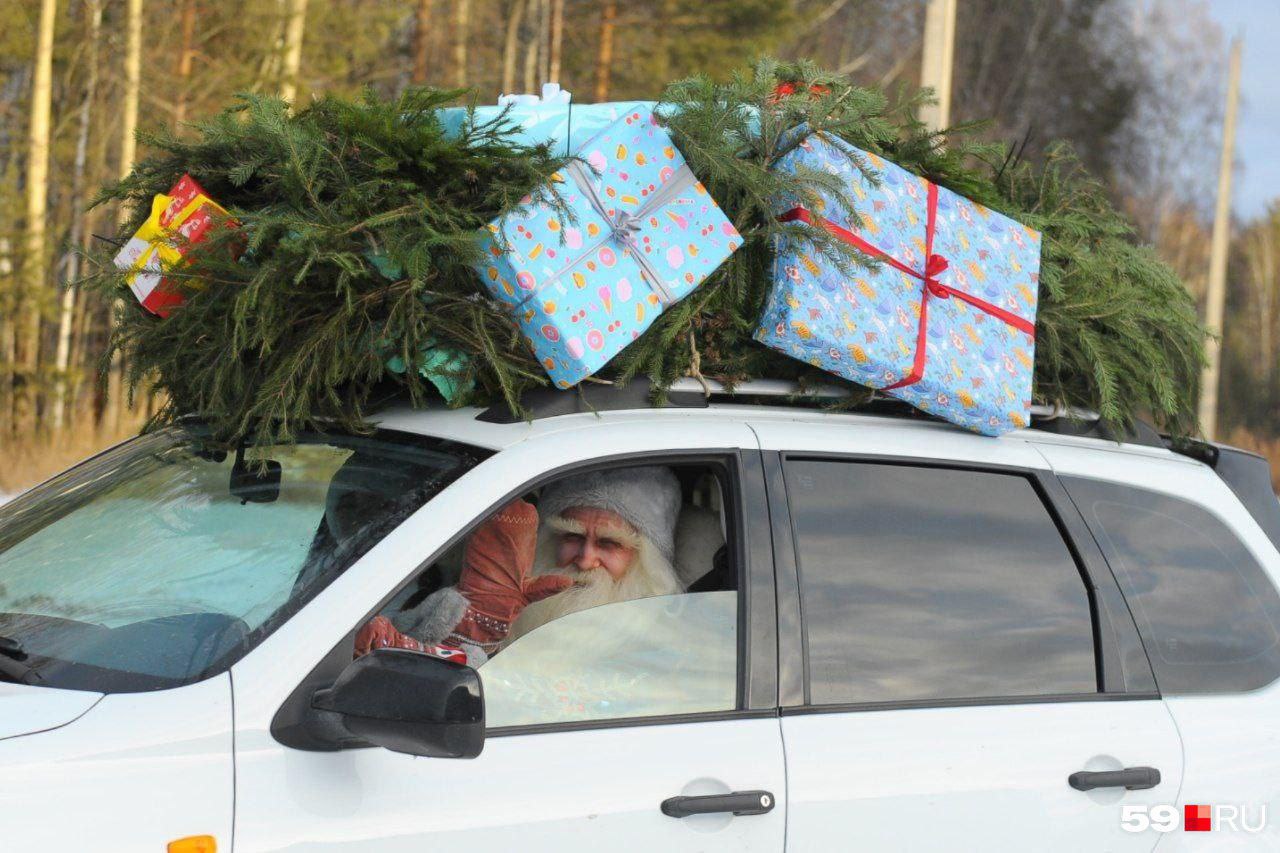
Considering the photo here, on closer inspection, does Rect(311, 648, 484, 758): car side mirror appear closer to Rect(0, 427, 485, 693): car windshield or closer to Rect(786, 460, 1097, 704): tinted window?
Rect(0, 427, 485, 693): car windshield

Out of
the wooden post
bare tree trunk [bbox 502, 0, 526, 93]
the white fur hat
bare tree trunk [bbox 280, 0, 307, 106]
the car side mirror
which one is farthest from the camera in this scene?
bare tree trunk [bbox 502, 0, 526, 93]

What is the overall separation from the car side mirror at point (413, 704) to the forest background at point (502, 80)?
1539 millimetres

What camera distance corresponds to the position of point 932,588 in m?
3.00

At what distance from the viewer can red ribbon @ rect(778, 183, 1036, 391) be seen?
10.4ft

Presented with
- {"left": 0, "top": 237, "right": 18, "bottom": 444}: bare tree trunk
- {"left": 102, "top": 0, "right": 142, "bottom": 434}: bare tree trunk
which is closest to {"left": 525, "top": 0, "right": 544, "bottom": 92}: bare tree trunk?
{"left": 102, "top": 0, "right": 142, "bottom": 434}: bare tree trunk

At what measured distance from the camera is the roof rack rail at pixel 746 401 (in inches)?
113

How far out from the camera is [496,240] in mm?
→ 2787

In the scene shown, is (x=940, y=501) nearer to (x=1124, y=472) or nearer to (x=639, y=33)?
(x=1124, y=472)

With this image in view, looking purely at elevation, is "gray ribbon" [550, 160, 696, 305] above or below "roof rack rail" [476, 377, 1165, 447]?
above

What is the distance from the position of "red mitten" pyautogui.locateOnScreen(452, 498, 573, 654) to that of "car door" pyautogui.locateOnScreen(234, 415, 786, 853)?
0.22 metres

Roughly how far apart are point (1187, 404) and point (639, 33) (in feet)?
87.0

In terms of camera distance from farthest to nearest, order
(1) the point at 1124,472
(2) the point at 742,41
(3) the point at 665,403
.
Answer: (2) the point at 742,41, (1) the point at 1124,472, (3) the point at 665,403

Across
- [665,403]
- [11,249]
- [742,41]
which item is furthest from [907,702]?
[742,41]

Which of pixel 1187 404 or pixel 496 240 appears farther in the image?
pixel 1187 404
